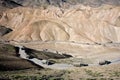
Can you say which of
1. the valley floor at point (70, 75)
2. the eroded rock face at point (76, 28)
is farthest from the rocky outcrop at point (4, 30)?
the valley floor at point (70, 75)

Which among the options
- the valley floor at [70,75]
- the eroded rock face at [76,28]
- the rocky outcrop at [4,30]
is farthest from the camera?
the rocky outcrop at [4,30]

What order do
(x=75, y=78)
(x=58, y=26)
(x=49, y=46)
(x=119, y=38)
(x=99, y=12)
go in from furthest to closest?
(x=99, y=12)
(x=58, y=26)
(x=119, y=38)
(x=49, y=46)
(x=75, y=78)

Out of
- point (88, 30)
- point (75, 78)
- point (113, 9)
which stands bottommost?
point (75, 78)

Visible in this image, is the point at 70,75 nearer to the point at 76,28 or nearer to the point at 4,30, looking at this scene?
the point at 76,28

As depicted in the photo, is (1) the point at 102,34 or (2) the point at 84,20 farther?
(2) the point at 84,20

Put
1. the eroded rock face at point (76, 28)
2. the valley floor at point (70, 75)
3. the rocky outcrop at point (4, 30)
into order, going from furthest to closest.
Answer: the rocky outcrop at point (4, 30) < the eroded rock face at point (76, 28) < the valley floor at point (70, 75)

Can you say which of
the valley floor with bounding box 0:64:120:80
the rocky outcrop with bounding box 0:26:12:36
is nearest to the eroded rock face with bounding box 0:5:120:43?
the rocky outcrop with bounding box 0:26:12:36

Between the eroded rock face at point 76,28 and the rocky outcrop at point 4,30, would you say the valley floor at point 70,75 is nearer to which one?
the eroded rock face at point 76,28

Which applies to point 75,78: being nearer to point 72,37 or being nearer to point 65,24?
point 72,37

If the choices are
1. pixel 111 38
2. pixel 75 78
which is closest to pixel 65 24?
pixel 111 38

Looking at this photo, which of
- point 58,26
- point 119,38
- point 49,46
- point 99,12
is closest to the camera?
point 49,46

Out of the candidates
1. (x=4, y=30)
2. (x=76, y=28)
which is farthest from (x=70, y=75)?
(x=4, y=30)
